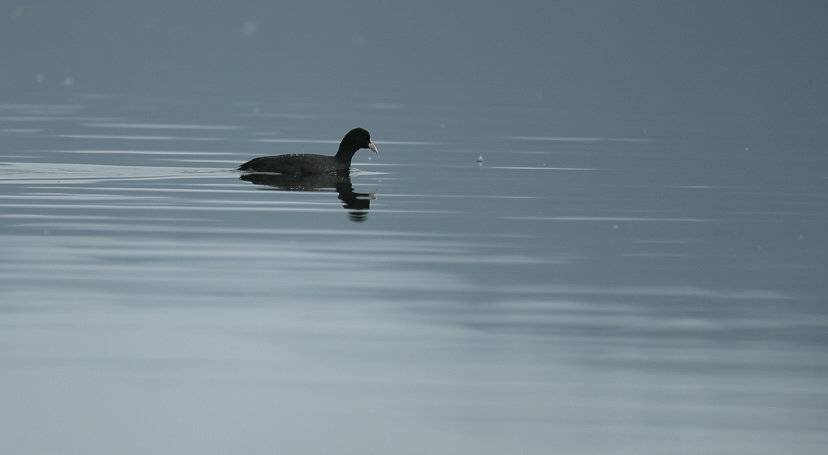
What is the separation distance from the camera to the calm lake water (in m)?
11.3

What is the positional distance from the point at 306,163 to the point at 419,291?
12030 mm

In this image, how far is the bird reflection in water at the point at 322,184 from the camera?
24.2 meters

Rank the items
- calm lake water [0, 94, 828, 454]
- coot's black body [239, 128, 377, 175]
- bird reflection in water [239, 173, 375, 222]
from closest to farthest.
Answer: calm lake water [0, 94, 828, 454] → bird reflection in water [239, 173, 375, 222] → coot's black body [239, 128, 377, 175]

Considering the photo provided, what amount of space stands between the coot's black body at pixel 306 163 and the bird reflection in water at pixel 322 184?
0.26ft

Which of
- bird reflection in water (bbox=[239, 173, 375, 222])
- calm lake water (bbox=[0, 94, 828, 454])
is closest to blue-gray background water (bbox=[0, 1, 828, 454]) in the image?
calm lake water (bbox=[0, 94, 828, 454])

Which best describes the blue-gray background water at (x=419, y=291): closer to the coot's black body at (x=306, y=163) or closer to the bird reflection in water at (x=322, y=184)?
the bird reflection in water at (x=322, y=184)

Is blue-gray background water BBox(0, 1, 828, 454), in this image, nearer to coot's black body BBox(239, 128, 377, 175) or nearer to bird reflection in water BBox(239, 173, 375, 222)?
bird reflection in water BBox(239, 173, 375, 222)

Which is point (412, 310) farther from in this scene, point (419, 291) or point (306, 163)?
point (306, 163)

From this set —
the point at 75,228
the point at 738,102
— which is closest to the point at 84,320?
the point at 75,228

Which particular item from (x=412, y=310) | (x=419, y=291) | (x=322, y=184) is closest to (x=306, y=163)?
(x=322, y=184)

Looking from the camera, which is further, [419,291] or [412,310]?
[419,291]

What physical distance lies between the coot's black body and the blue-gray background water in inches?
13.6

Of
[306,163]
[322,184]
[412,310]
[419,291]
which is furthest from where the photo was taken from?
[306,163]

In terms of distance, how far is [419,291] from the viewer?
16297mm
